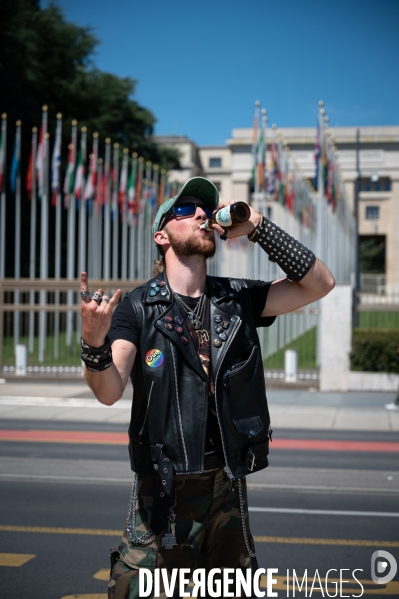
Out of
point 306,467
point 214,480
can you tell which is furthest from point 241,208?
point 306,467

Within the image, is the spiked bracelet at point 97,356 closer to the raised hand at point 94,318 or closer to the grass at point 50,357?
the raised hand at point 94,318

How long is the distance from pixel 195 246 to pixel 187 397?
628 millimetres

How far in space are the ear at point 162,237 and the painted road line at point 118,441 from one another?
777cm

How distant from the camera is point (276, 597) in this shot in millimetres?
4805

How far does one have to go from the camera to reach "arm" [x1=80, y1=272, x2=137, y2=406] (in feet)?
8.78

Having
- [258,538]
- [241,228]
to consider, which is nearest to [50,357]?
[258,538]

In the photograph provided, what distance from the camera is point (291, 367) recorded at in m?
17.8

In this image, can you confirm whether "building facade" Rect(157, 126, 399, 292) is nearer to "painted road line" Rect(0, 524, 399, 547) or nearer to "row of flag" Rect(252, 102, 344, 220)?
"row of flag" Rect(252, 102, 344, 220)

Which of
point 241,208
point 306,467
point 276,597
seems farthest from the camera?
point 306,467

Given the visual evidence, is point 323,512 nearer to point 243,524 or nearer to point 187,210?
point 243,524

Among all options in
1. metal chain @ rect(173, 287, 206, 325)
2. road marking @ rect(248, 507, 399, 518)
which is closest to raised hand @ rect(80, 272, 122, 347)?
metal chain @ rect(173, 287, 206, 325)

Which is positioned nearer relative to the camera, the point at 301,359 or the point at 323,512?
the point at 323,512

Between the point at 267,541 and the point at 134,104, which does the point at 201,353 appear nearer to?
the point at 267,541

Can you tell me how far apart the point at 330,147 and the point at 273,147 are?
3.16 meters
